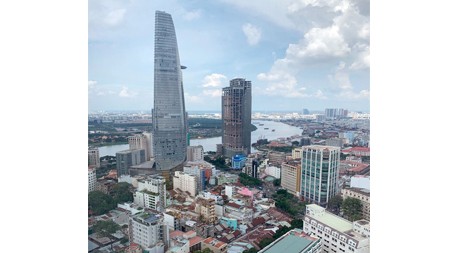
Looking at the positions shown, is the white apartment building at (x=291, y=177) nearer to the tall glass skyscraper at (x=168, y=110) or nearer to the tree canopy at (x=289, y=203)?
the tree canopy at (x=289, y=203)

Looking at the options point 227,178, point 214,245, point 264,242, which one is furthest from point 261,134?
point 214,245

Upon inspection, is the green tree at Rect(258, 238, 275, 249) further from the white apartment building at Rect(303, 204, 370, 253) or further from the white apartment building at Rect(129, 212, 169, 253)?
the white apartment building at Rect(129, 212, 169, 253)

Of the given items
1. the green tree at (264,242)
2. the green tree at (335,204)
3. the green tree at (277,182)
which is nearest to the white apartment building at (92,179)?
the green tree at (264,242)

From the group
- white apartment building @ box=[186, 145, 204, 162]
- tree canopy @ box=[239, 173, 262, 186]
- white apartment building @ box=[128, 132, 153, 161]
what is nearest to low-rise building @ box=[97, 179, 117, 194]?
white apartment building @ box=[128, 132, 153, 161]
